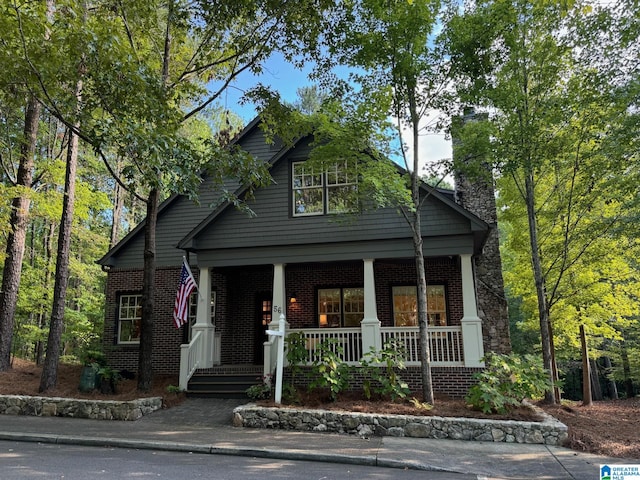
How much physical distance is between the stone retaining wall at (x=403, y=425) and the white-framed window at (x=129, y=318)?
653cm

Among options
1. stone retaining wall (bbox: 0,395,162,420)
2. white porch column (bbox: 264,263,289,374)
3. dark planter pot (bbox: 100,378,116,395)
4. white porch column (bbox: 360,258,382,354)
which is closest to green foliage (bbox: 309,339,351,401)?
white porch column (bbox: 360,258,382,354)

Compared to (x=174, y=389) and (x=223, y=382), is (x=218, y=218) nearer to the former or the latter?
(x=223, y=382)

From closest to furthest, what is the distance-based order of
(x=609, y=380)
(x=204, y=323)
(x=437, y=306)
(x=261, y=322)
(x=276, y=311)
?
(x=276, y=311) → (x=204, y=323) → (x=437, y=306) → (x=261, y=322) → (x=609, y=380)

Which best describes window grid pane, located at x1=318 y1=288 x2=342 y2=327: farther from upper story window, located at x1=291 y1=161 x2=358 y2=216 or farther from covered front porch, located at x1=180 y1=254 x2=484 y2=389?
upper story window, located at x1=291 y1=161 x2=358 y2=216

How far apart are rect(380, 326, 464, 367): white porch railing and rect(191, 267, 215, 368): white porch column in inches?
172

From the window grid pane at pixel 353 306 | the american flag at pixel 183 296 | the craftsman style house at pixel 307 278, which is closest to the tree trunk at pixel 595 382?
the craftsman style house at pixel 307 278

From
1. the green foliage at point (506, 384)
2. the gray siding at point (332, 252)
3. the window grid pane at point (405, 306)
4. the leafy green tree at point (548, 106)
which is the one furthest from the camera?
the window grid pane at point (405, 306)

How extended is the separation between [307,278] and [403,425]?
235 inches

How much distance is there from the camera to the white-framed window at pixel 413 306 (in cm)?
1174

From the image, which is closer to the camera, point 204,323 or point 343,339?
point 343,339

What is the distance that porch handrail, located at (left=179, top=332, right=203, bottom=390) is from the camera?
10.4 metres

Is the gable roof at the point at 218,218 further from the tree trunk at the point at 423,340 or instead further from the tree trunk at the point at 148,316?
the tree trunk at the point at 423,340

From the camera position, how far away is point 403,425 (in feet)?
24.2

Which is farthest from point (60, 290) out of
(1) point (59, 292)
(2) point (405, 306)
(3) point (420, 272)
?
(2) point (405, 306)
